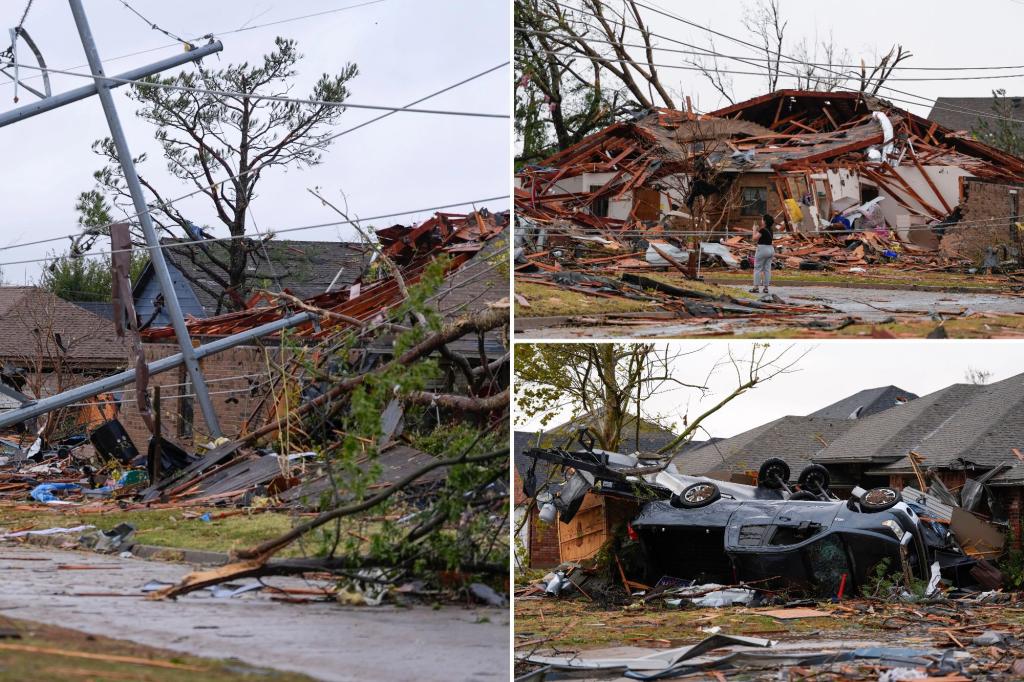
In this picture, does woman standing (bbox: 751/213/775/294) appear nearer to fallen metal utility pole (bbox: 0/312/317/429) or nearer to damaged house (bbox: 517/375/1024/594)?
damaged house (bbox: 517/375/1024/594)

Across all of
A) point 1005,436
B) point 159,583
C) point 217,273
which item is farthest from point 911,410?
point 217,273

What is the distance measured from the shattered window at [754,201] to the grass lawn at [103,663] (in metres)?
20.9

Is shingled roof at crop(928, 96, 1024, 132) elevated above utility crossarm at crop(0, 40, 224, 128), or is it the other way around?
shingled roof at crop(928, 96, 1024, 132)

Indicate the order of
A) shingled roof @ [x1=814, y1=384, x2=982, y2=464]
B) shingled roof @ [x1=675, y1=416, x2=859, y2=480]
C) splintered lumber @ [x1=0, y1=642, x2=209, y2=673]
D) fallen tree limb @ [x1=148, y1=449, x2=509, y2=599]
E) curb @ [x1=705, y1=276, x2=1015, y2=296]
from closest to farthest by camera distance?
splintered lumber @ [x1=0, y1=642, x2=209, y2=673], fallen tree limb @ [x1=148, y1=449, x2=509, y2=599], curb @ [x1=705, y1=276, x2=1015, y2=296], shingled roof @ [x1=814, y1=384, x2=982, y2=464], shingled roof @ [x1=675, y1=416, x2=859, y2=480]

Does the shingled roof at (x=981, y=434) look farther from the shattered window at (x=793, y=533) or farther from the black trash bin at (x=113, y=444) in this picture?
the black trash bin at (x=113, y=444)

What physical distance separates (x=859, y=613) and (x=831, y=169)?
49.4 feet

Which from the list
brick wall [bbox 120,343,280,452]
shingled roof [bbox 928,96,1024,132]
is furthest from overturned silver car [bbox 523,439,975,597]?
shingled roof [bbox 928,96,1024,132]

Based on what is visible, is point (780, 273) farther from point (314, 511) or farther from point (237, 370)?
point (237, 370)

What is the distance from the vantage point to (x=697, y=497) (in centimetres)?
1578

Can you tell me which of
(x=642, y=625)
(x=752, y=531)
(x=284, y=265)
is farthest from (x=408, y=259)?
(x=284, y=265)

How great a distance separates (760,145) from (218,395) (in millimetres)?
13721

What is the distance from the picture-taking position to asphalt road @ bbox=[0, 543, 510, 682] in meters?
6.67

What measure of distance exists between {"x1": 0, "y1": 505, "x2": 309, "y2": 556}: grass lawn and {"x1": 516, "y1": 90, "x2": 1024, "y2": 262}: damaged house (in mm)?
8860

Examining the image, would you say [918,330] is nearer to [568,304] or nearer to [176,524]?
[568,304]
